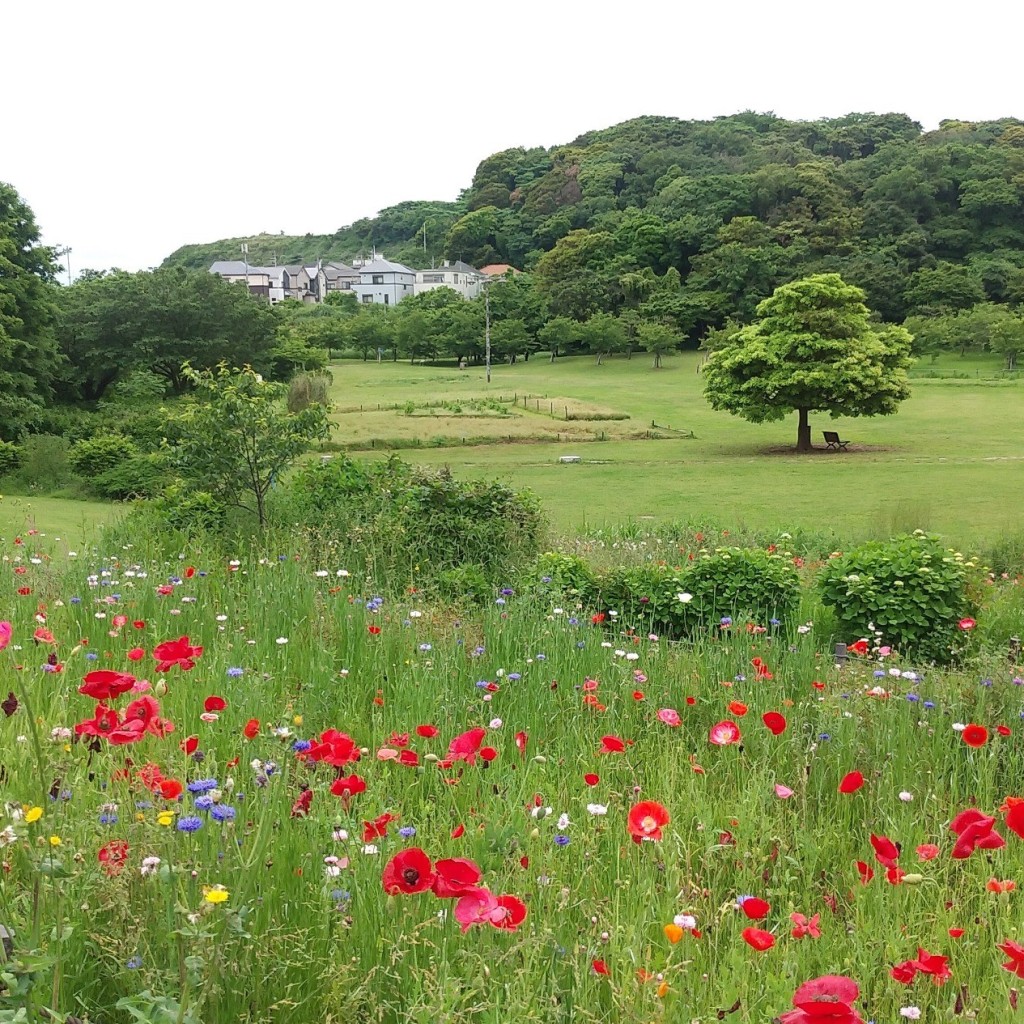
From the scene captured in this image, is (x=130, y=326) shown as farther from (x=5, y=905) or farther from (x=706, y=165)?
(x=706, y=165)

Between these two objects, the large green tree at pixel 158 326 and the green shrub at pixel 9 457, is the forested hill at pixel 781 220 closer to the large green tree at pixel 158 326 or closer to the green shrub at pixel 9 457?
the large green tree at pixel 158 326

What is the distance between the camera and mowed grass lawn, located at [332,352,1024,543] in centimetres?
1619

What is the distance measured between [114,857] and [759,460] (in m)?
24.3

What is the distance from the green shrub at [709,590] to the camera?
6.96 m

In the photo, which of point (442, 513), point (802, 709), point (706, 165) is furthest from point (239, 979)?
point (706, 165)

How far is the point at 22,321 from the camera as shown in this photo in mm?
27234

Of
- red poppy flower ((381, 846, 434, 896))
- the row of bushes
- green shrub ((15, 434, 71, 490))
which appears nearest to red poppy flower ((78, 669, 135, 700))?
A: red poppy flower ((381, 846, 434, 896))

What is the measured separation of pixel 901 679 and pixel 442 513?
15.8ft

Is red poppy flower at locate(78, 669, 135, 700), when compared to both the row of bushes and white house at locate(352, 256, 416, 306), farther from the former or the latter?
white house at locate(352, 256, 416, 306)

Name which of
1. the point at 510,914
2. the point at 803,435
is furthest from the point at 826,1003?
the point at 803,435

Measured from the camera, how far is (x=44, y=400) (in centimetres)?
2966

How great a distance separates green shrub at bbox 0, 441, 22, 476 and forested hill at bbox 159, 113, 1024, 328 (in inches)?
1815

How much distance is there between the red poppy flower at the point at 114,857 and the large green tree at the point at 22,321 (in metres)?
26.7

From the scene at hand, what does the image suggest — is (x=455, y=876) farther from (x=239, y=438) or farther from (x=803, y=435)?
(x=803, y=435)
